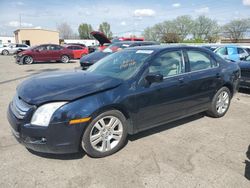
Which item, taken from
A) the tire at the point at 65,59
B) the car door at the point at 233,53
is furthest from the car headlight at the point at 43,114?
the tire at the point at 65,59

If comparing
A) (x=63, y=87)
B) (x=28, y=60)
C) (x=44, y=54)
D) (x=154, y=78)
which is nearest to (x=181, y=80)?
(x=154, y=78)

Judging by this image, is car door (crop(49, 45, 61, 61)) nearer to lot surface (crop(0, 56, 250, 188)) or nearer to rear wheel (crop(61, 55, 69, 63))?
rear wheel (crop(61, 55, 69, 63))

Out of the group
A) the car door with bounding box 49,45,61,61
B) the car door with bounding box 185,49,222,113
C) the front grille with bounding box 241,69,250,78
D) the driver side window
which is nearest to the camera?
the driver side window

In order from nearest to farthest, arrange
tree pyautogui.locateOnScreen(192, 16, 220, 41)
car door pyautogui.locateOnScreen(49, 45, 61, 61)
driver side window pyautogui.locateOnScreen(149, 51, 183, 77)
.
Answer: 1. driver side window pyautogui.locateOnScreen(149, 51, 183, 77)
2. car door pyautogui.locateOnScreen(49, 45, 61, 61)
3. tree pyautogui.locateOnScreen(192, 16, 220, 41)

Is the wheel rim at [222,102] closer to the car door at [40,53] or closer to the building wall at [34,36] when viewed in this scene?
the car door at [40,53]

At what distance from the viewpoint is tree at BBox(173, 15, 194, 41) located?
57.4m

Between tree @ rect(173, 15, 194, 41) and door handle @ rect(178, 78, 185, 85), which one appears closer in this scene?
door handle @ rect(178, 78, 185, 85)

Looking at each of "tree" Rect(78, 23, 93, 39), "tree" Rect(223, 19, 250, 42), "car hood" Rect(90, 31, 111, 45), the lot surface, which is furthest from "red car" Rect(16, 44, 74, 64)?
"tree" Rect(78, 23, 93, 39)

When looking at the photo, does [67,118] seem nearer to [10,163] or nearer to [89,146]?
[89,146]

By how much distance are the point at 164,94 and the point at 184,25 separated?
58473 millimetres

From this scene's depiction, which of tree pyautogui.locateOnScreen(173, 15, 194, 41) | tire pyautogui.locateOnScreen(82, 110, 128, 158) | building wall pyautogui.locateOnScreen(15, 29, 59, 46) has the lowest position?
tire pyautogui.locateOnScreen(82, 110, 128, 158)

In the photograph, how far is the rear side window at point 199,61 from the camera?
4266 mm

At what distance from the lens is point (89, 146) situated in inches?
121

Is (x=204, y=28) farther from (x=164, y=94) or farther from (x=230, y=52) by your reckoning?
(x=164, y=94)
